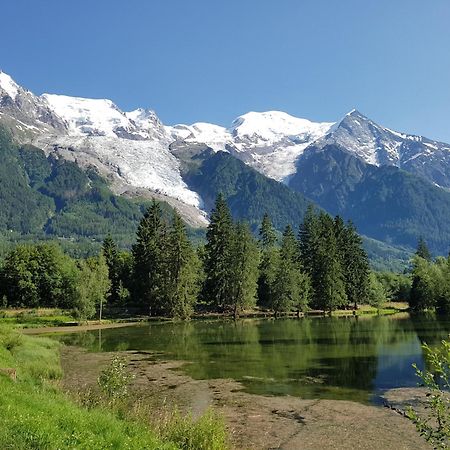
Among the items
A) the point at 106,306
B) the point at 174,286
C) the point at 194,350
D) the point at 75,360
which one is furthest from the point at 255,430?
the point at 106,306

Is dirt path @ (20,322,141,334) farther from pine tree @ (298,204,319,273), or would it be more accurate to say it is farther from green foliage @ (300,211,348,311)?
pine tree @ (298,204,319,273)

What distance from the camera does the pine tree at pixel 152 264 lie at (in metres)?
110

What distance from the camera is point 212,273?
120 m

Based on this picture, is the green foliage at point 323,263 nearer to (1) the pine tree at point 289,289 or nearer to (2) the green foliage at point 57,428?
(1) the pine tree at point 289,289

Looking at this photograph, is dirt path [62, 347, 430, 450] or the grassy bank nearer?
the grassy bank

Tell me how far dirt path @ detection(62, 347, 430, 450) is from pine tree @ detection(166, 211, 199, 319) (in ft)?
215

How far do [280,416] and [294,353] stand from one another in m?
25.7

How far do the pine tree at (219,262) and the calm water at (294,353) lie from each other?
2657cm

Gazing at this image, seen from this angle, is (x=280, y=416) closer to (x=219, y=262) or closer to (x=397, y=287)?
(x=219, y=262)

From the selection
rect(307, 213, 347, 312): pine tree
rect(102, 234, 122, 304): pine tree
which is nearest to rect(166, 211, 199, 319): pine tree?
rect(102, 234, 122, 304): pine tree

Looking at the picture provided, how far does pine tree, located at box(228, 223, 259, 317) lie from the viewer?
368ft

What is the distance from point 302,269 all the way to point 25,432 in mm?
116668

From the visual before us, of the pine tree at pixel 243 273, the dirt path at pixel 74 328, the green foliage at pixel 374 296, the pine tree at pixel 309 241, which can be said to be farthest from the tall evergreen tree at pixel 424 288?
the dirt path at pixel 74 328

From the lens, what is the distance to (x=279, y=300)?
111812 mm
